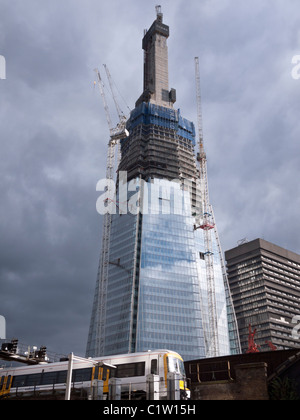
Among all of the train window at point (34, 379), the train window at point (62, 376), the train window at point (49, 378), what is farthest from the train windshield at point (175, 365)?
the train window at point (34, 379)

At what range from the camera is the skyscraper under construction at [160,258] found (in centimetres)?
13475

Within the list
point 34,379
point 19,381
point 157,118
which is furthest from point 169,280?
point 34,379

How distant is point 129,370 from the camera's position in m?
34.0

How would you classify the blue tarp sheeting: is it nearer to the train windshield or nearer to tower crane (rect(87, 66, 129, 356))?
tower crane (rect(87, 66, 129, 356))

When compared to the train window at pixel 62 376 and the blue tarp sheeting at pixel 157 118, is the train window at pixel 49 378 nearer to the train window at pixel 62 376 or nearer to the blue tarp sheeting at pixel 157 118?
the train window at pixel 62 376

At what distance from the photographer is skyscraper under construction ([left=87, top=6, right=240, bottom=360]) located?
134750mm

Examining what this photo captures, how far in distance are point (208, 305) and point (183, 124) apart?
92123 millimetres

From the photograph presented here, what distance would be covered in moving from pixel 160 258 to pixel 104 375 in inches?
4495

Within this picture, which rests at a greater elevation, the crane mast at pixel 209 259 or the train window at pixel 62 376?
the crane mast at pixel 209 259

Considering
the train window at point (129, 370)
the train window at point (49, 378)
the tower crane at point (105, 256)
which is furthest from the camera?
the tower crane at point (105, 256)

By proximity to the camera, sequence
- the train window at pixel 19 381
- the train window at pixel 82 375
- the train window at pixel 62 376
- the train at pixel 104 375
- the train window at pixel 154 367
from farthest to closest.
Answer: the train window at pixel 19 381 → the train window at pixel 62 376 → the train window at pixel 82 375 → the train window at pixel 154 367 → the train at pixel 104 375

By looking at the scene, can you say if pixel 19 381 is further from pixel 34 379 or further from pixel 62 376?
pixel 62 376

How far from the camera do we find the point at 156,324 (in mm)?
134125
